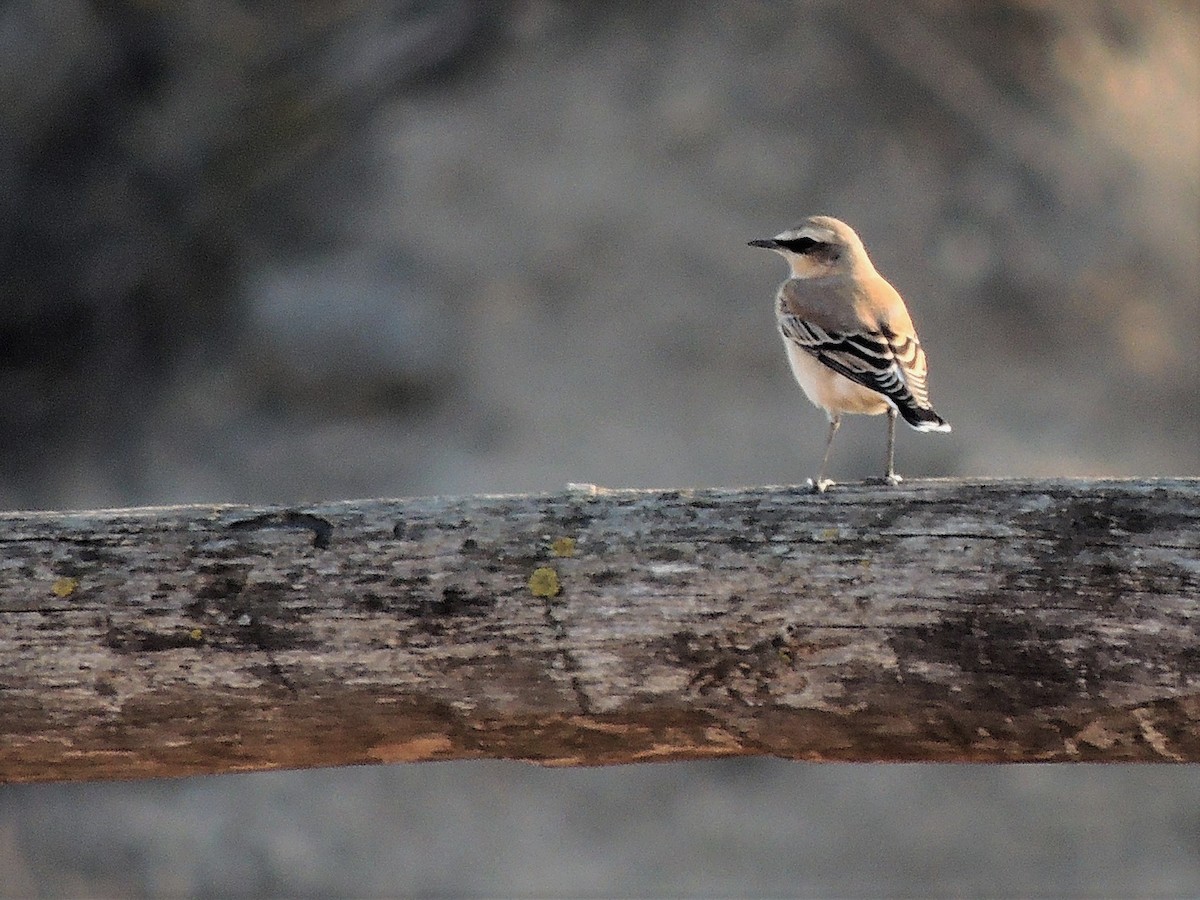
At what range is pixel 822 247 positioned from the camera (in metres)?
5.37

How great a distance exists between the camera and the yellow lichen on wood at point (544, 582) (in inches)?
96.6

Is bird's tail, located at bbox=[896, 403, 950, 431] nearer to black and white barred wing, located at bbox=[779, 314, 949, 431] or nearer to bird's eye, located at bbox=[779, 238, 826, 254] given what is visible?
black and white barred wing, located at bbox=[779, 314, 949, 431]

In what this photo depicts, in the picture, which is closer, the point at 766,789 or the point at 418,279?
the point at 766,789

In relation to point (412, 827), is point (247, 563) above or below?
below

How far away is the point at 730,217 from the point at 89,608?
22.7 feet

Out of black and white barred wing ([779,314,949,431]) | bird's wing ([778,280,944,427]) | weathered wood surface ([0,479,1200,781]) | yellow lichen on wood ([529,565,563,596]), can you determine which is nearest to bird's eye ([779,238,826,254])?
bird's wing ([778,280,944,427])

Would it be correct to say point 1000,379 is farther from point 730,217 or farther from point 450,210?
point 450,210

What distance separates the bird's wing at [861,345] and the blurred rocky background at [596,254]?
142 inches

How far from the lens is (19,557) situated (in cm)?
259

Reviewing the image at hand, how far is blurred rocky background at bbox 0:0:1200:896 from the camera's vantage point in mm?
8773

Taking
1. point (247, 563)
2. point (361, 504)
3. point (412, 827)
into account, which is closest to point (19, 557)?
point (247, 563)

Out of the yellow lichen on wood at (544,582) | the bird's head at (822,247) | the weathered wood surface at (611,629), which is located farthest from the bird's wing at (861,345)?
the yellow lichen on wood at (544,582)

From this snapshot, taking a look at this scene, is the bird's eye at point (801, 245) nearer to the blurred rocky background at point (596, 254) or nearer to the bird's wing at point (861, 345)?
the bird's wing at point (861, 345)

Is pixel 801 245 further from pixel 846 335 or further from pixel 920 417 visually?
pixel 920 417
